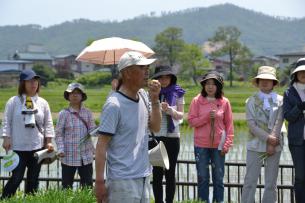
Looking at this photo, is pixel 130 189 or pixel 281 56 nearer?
pixel 130 189

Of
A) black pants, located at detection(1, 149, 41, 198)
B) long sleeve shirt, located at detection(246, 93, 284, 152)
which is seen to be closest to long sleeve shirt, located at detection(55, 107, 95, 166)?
black pants, located at detection(1, 149, 41, 198)

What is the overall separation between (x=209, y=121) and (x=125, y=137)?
2.15 metres

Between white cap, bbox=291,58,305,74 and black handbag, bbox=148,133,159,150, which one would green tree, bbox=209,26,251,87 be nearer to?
white cap, bbox=291,58,305,74

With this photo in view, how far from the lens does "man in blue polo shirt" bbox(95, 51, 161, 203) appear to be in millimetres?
3633

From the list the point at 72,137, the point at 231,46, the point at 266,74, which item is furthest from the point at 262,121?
the point at 231,46

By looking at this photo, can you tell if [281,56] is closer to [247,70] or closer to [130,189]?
[247,70]

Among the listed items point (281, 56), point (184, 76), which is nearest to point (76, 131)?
point (184, 76)

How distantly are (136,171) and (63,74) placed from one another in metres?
56.3

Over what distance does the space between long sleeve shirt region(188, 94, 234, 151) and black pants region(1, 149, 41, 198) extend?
1.73 m

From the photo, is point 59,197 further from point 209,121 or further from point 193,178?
point 193,178

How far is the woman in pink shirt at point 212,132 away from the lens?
18.5 feet

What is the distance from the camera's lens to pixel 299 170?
5.15m

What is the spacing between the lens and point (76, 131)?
227 inches

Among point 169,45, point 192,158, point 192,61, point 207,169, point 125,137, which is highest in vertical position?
point 169,45
